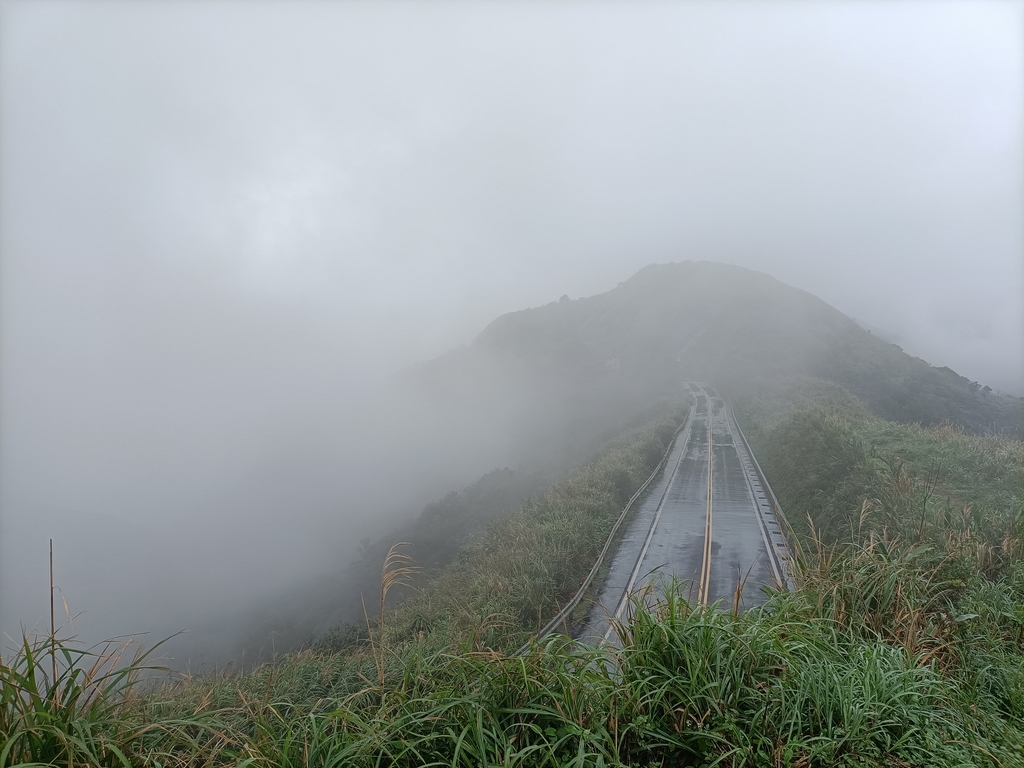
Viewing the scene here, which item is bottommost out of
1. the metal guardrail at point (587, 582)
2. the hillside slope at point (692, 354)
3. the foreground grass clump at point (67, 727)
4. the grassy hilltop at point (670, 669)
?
the metal guardrail at point (587, 582)

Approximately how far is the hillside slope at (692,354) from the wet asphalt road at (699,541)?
29.7m

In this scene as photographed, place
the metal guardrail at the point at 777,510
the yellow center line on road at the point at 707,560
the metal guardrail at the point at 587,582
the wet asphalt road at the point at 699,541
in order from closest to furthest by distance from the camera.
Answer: the metal guardrail at the point at 587,582 → the yellow center line on road at the point at 707,560 → the wet asphalt road at the point at 699,541 → the metal guardrail at the point at 777,510

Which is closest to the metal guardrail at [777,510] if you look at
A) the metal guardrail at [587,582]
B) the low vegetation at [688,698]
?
the low vegetation at [688,698]

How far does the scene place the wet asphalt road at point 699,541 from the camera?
11.7 m

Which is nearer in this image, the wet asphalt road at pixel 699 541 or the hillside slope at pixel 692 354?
the wet asphalt road at pixel 699 541

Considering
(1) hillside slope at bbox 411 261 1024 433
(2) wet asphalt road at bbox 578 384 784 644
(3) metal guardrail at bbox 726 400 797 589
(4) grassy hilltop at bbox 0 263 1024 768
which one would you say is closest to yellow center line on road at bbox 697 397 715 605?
(2) wet asphalt road at bbox 578 384 784 644

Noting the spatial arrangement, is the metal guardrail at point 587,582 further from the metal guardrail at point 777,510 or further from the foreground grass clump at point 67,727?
the metal guardrail at point 777,510

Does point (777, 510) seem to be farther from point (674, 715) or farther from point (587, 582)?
point (674, 715)

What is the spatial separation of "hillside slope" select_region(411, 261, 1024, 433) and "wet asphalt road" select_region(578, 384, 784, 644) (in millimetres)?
29699

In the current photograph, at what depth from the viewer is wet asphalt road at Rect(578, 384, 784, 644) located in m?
11.7

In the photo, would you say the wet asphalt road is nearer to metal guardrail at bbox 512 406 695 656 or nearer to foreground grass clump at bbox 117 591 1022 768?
metal guardrail at bbox 512 406 695 656

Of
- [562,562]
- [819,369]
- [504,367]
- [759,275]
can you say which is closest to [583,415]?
[819,369]

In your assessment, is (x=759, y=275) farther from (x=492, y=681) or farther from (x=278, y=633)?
(x=492, y=681)

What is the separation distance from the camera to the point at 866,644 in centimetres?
474
